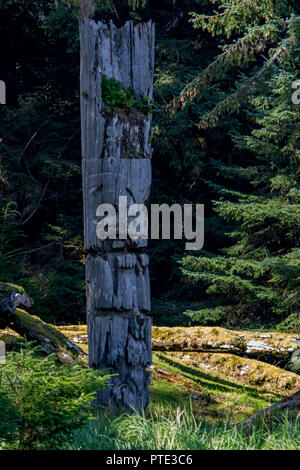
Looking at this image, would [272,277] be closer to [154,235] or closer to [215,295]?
[215,295]

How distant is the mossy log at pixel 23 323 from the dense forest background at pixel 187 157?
13.5 ft

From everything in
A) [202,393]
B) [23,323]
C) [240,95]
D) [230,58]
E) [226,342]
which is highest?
[230,58]

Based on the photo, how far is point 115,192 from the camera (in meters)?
4.60

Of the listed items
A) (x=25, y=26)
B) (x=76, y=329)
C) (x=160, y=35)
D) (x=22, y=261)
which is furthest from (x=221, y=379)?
(x=25, y=26)

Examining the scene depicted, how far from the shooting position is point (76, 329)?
8984 millimetres

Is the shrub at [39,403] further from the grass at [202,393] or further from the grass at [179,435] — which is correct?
the grass at [202,393]

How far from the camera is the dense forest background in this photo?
10664 millimetres

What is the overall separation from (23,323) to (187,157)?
711 cm

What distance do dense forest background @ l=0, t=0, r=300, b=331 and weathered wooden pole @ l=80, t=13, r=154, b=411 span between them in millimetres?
5911

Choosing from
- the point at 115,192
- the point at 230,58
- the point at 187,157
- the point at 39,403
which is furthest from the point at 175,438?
the point at 187,157

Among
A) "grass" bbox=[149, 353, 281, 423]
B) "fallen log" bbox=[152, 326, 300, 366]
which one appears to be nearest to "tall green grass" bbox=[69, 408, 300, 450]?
"grass" bbox=[149, 353, 281, 423]
